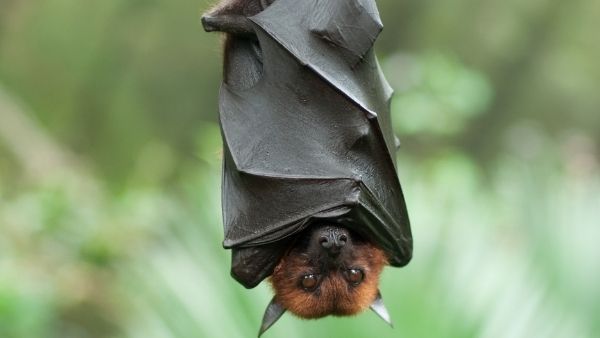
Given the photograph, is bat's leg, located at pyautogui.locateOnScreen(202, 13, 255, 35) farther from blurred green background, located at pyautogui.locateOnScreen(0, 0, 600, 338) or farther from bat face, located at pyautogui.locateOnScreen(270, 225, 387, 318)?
bat face, located at pyautogui.locateOnScreen(270, 225, 387, 318)

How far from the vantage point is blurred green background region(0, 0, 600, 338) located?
423 centimetres

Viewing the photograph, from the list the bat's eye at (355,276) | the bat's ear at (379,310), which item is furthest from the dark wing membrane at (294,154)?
the bat's ear at (379,310)

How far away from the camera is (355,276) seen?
8.63 ft

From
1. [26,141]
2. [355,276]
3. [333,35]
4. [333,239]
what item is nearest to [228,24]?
[333,35]

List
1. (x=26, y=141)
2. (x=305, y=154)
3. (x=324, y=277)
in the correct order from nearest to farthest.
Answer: (x=305, y=154) → (x=324, y=277) → (x=26, y=141)

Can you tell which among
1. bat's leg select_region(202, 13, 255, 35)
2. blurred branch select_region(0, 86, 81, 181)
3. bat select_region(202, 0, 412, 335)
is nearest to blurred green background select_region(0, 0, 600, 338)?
blurred branch select_region(0, 86, 81, 181)

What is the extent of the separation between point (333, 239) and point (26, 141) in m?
7.92

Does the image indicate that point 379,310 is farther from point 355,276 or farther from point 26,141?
point 26,141

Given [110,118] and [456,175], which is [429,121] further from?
[110,118]

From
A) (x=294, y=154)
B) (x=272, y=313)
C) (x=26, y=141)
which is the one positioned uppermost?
(x=294, y=154)

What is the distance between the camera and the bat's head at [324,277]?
2.58m

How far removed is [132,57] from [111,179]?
1.42m

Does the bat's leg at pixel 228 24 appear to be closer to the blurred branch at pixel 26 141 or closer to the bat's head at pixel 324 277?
the bat's head at pixel 324 277

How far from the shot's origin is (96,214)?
24.2 ft
